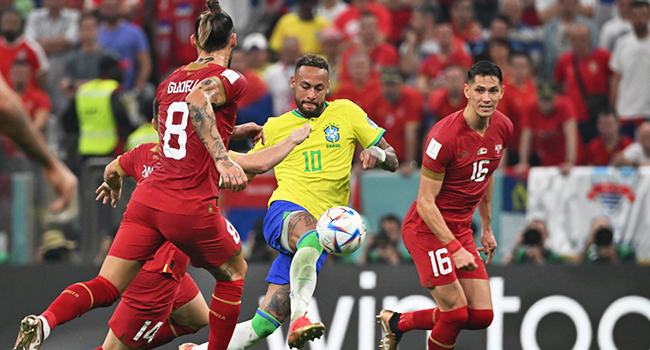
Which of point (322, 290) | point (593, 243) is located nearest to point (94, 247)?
point (322, 290)

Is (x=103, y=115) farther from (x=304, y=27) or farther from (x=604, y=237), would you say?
(x=604, y=237)

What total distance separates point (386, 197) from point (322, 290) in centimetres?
201

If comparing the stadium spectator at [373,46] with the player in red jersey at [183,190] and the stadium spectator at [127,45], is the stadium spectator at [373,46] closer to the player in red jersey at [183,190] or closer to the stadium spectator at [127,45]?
the stadium spectator at [127,45]

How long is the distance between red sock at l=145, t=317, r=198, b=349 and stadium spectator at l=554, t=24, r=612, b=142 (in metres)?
6.94

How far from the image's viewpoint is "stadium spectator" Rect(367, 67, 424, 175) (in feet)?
39.0

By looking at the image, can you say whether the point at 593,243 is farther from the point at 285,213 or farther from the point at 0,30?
the point at 0,30

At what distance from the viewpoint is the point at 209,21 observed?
661cm

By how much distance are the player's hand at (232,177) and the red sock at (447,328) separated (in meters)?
2.44

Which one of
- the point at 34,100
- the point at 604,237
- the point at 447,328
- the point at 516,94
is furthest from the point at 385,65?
the point at 447,328

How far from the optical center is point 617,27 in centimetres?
1336

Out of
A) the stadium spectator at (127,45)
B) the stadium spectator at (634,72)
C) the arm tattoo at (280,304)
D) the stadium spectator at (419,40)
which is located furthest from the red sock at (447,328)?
the stadium spectator at (127,45)

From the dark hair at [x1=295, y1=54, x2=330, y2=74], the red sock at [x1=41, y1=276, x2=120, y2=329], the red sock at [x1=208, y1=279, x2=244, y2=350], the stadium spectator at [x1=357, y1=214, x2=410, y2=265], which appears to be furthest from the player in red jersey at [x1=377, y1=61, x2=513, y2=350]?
the stadium spectator at [x1=357, y1=214, x2=410, y2=265]

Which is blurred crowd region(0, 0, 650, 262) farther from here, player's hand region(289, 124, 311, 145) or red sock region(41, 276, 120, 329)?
red sock region(41, 276, 120, 329)

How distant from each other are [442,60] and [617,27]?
2596mm
